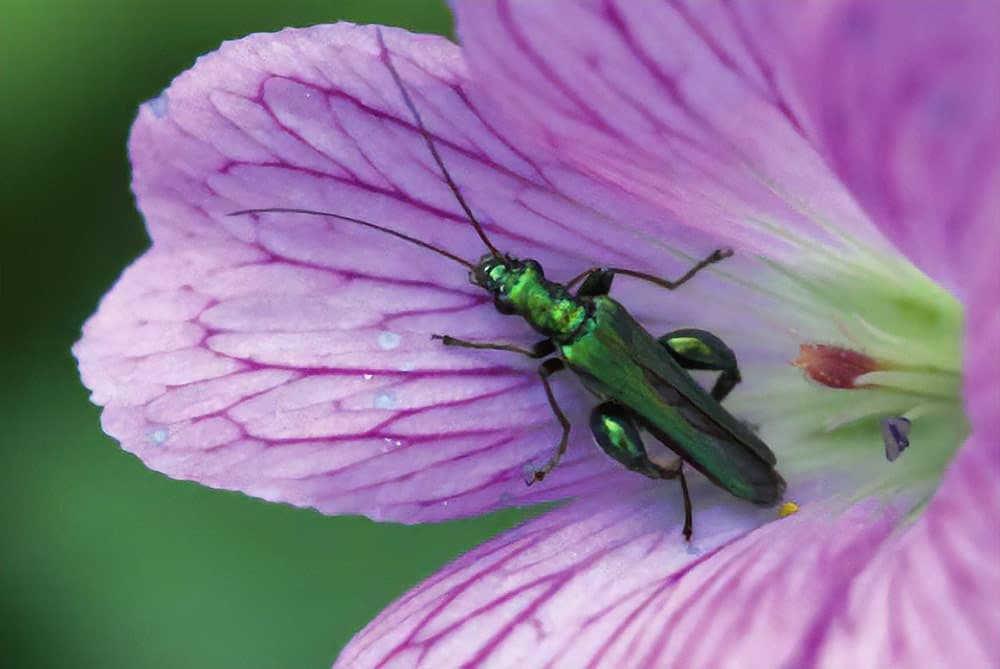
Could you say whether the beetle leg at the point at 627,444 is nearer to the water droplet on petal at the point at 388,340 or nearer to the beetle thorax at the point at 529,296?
the beetle thorax at the point at 529,296

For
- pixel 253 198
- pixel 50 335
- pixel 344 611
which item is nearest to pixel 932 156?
pixel 253 198

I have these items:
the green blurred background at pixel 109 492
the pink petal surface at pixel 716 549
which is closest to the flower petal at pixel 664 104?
the pink petal surface at pixel 716 549

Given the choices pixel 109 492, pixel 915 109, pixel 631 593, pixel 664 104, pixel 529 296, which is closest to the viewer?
pixel 915 109

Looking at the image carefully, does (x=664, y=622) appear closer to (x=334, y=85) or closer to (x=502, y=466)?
(x=502, y=466)

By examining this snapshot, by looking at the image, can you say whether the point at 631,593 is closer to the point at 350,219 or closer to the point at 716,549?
the point at 716,549

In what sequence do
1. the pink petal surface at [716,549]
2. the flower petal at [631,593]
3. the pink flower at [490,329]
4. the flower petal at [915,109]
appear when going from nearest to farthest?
the flower petal at [915,109]
the pink petal surface at [716,549]
the flower petal at [631,593]
the pink flower at [490,329]

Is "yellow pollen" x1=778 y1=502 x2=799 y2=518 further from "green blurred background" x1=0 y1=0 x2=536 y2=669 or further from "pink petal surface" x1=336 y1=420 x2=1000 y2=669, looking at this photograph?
"green blurred background" x1=0 y1=0 x2=536 y2=669

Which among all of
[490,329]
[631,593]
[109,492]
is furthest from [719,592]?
[109,492]
